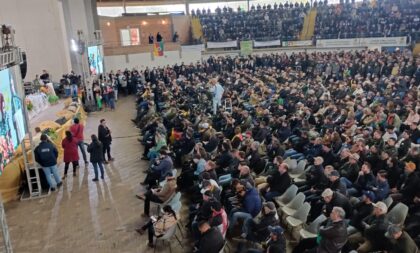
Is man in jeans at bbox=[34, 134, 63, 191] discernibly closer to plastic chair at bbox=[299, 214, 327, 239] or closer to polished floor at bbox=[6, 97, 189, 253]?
polished floor at bbox=[6, 97, 189, 253]

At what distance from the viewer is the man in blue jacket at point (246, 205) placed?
6.57m

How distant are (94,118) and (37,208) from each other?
28.9ft

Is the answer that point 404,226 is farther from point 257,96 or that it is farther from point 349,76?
point 349,76

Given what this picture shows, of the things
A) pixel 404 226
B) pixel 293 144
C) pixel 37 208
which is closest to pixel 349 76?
pixel 293 144

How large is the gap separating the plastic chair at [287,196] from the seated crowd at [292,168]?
0.07 feet

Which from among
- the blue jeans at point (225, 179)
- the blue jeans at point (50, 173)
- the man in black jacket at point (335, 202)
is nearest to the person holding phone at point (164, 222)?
the blue jeans at point (225, 179)

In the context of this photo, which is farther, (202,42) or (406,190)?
(202,42)

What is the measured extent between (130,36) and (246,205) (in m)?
24.6

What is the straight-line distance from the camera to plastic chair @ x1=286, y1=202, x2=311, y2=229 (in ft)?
21.3

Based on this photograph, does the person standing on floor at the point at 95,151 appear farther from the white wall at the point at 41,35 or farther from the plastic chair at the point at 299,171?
the white wall at the point at 41,35

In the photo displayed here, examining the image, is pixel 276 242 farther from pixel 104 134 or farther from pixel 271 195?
pixel 104 134

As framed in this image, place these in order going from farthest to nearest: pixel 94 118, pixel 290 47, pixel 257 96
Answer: pixel 290 47, pixel 94 118, pixel 257 96

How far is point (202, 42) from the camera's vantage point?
2847 centimetres

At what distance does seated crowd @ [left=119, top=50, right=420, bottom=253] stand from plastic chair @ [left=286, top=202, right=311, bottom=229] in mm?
17
